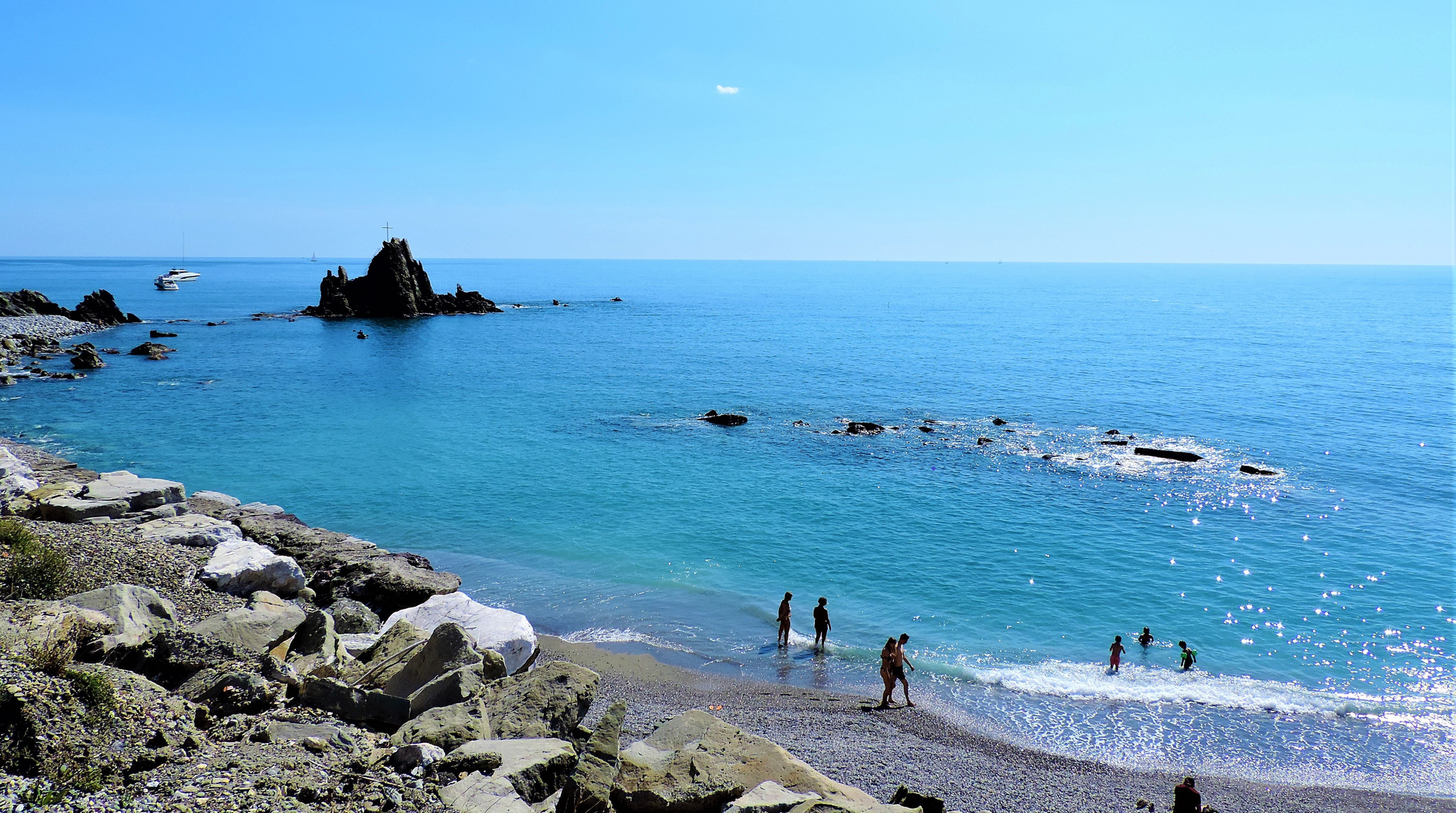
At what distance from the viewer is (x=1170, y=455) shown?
1740 inches

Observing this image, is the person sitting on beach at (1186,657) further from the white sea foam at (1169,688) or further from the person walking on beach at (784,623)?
the person walking on beach at (784,623)

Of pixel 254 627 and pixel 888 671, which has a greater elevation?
pixel 254 627

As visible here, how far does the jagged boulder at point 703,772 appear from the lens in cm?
1112

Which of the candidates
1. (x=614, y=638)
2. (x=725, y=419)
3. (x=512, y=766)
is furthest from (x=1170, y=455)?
(x=512, y=766)

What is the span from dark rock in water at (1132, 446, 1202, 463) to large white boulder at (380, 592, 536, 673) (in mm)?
38245

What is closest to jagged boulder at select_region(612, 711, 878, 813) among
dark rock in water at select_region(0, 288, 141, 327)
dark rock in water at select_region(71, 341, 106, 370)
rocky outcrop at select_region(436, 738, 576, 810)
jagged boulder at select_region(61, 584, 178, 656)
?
rocky outcrop at select_region(436, 738, 576, 810)

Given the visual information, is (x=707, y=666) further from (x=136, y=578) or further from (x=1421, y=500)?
(x=1421, y=500)

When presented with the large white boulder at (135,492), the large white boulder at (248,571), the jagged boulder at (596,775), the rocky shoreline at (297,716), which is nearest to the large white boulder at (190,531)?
the large white boulder at (248,571)

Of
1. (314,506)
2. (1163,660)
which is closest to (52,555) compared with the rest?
(314,506)

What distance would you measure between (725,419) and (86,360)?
182 feet

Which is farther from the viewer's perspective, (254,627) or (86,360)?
(86,360)

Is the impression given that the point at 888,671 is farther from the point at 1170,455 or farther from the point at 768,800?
the point at 1170,455

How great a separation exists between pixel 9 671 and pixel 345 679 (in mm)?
5301

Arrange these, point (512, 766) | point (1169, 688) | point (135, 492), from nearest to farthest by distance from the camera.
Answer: point (512, 766)
point (1169, 688)
point (135, 492)
